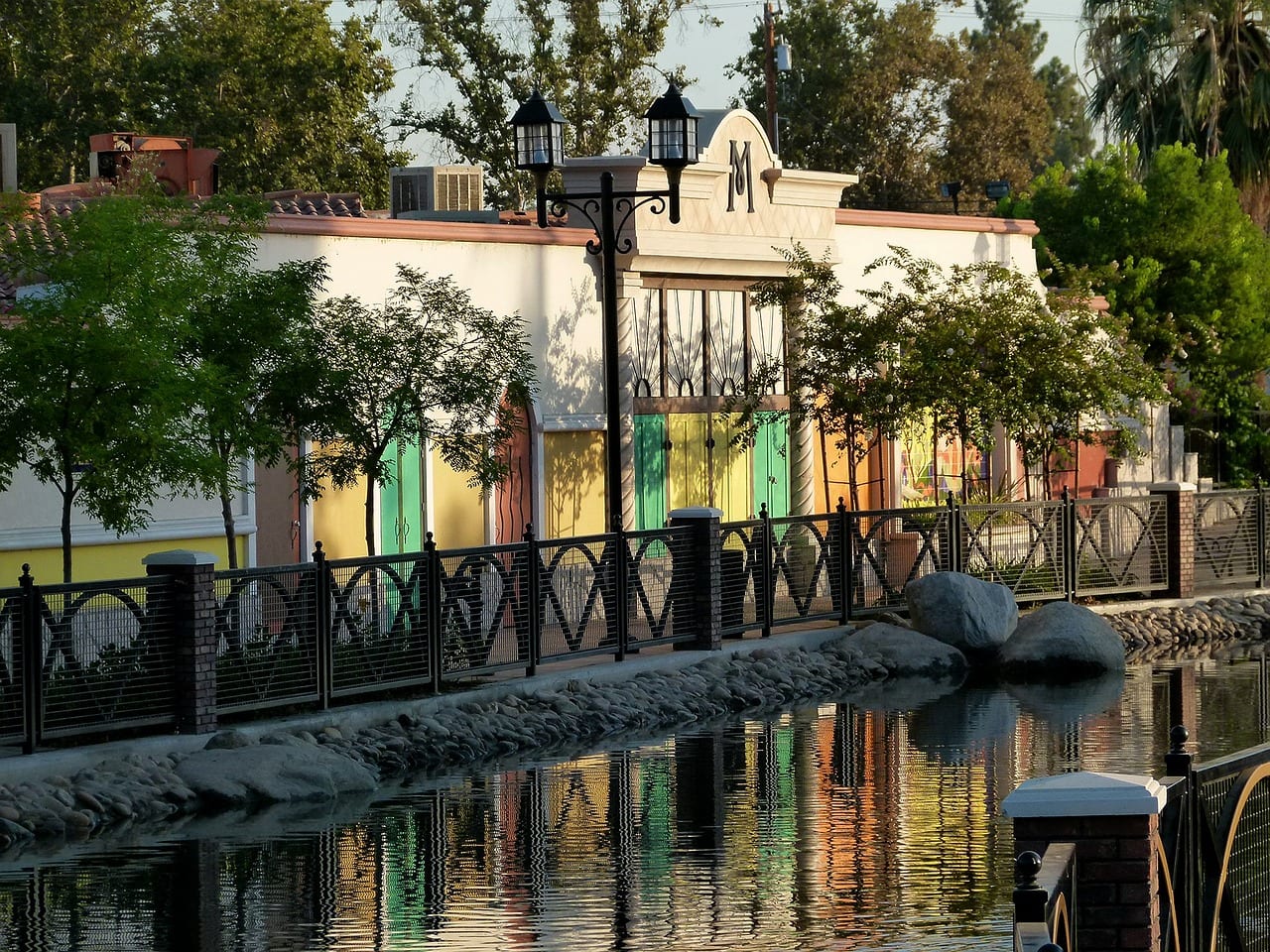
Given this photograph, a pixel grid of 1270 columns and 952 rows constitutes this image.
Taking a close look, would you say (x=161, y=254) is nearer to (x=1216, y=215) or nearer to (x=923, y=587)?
(x=923, y=587)

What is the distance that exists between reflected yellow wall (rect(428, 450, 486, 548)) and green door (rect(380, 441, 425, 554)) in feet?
0.74

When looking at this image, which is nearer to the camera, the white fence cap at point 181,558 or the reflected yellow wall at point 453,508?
the white fence cap at point 181,558

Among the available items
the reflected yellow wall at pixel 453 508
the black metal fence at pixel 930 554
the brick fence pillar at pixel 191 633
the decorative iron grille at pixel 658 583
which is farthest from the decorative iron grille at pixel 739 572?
the brick fence pillar at pixel 191 633

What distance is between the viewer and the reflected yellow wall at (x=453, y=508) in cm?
2533

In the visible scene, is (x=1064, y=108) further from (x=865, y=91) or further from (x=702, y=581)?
(x=702, y=581)

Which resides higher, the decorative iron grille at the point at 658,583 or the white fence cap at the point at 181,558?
the white fence cap at the point at 181,558

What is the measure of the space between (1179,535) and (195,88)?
80.9 feet

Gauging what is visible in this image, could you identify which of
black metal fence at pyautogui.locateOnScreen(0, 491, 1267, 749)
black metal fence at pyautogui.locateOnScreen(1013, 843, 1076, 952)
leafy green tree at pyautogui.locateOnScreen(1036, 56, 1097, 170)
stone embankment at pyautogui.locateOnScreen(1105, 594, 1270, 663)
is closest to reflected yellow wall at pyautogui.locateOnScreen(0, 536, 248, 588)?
black metal fence at pyautogui.locateOnScreen(0, 491, 1267, 749)

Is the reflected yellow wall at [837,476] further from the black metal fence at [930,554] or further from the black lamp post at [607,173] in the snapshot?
the black lamp post at [607,173]

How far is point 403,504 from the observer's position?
2492 cm

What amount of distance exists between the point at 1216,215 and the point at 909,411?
13926 millimetres

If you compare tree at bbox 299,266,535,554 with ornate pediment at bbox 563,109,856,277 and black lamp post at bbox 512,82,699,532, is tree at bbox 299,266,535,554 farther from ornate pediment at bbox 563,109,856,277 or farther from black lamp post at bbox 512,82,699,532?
ornate pediment at bbox 563,109,856,277

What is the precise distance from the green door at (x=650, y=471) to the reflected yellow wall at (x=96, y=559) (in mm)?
6660

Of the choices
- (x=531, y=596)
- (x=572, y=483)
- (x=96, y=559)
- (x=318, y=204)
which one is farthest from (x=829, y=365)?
(x=96, y=559)
